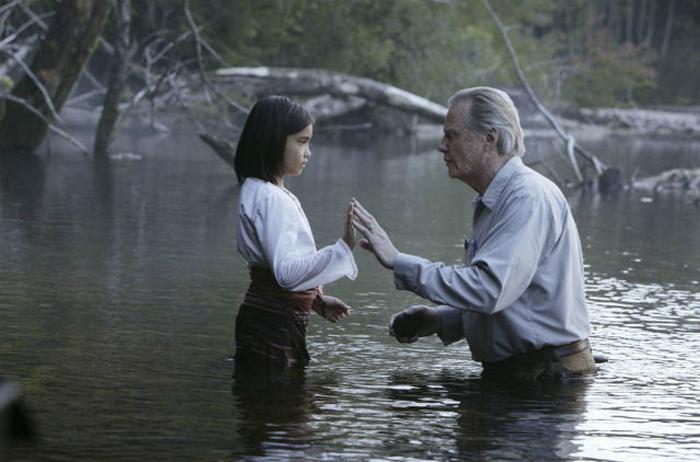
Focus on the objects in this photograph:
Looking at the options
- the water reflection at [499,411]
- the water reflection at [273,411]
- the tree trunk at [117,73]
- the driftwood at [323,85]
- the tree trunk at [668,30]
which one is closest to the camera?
the water reflection at [273,411]

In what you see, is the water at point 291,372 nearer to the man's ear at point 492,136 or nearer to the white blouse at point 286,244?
the white blouse at point 286,244

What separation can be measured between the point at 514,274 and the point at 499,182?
18.3 inches

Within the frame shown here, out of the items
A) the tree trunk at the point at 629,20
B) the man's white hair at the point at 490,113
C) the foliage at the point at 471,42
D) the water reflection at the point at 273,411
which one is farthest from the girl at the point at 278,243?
the tree trunk at the point at 629,20

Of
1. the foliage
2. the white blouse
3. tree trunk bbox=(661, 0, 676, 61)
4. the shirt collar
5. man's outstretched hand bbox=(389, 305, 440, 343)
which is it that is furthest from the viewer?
tree trunk bbox=(661, 0, 676, 61)

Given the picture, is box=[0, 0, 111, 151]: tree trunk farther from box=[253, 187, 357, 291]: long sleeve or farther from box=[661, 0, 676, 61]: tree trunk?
box=[661, 0, 676, 61]: tree trunk

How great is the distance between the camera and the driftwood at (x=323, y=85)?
25.0m

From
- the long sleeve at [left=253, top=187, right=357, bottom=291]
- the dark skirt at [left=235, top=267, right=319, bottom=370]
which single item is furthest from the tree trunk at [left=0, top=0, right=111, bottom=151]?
the long sleeve at [left=253, top=187, right=357, bottom=291]

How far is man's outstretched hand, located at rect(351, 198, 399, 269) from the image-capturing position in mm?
5816

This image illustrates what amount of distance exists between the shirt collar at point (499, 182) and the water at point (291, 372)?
847 mm

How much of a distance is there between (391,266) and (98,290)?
3971mm

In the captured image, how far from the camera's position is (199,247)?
12.4 metres

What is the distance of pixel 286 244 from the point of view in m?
5.91

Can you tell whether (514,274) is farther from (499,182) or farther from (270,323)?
(270,323)

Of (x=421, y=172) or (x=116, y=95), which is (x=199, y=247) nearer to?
(x=116, y=95)
